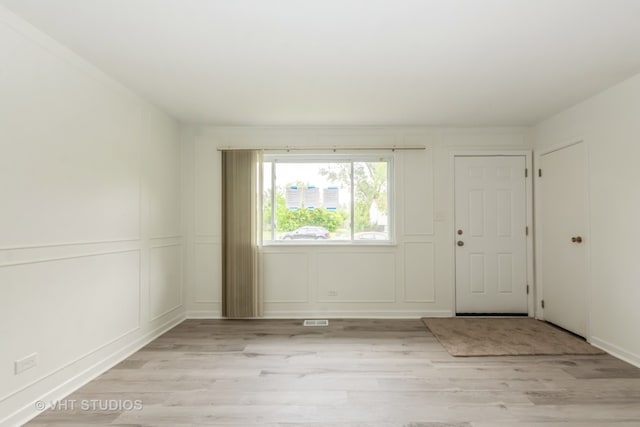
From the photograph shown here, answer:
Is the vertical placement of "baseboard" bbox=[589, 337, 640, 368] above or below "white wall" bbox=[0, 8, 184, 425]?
below

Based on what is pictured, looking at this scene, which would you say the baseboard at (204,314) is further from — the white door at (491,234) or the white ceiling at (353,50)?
the white door at (491,234)

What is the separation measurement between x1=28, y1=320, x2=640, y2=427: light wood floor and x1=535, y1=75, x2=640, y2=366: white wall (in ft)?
1.20

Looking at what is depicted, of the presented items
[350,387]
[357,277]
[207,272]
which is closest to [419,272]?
[357,277]

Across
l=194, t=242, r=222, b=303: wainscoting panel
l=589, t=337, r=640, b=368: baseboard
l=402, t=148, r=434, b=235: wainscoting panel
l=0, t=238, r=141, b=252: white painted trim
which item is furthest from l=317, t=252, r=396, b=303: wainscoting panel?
l=0, t=238, r=141, b=252: white painted trim

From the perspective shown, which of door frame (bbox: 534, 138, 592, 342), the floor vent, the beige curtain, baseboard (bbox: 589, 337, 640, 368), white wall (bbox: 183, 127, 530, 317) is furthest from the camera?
white wall (bbox: 183, 127, 530, 317)

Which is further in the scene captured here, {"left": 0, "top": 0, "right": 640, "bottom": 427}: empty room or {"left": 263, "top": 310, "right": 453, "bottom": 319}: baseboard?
{"left": 263, "top": 310, "right": 453, "bottom": 319}: baseboard

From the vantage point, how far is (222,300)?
4465 mm

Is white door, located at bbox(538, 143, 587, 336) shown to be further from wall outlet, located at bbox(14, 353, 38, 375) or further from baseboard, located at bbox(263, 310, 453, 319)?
wall outlet, located at bbox(14, 353, 38, 375)

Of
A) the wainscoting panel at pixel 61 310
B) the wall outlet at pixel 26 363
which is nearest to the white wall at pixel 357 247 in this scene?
the wainscoting panel at pixel 61 310

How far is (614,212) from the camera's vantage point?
3.25 metres

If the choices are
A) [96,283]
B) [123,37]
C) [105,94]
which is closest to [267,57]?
[123,37]

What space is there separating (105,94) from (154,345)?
2387 millimetres

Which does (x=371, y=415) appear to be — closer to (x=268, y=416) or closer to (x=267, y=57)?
(x=268, y=416)

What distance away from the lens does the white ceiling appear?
2.06m
